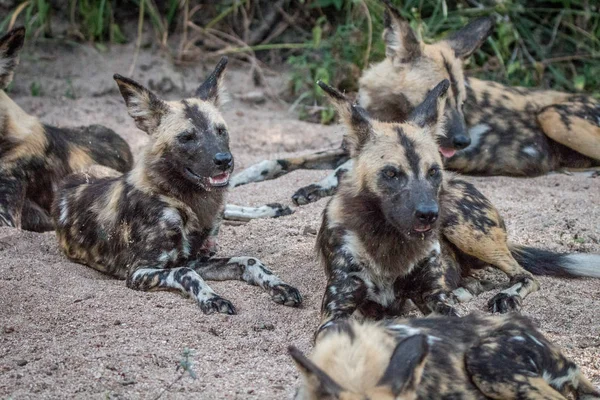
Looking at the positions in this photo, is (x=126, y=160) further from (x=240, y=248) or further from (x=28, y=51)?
(x=28, y=51)

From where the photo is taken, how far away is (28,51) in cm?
779

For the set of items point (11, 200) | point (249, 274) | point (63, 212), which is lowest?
point (11, 200)

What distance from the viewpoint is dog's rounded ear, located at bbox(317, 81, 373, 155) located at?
389 cm

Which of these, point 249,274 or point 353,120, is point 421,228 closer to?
point 353,120

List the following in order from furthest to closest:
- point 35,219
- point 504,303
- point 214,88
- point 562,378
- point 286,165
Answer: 1. point 286,165
2. point 35,219
3. point 214,88
4. point 504,303
5. point 562,378

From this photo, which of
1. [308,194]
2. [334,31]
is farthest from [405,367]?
[334,31]

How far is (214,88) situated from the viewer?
4805 mm

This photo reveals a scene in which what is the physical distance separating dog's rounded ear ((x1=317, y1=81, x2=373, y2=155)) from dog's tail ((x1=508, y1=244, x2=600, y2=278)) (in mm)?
1007

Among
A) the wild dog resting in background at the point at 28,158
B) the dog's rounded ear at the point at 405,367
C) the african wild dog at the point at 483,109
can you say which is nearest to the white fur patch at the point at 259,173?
the african wild dog at the point at 483,109

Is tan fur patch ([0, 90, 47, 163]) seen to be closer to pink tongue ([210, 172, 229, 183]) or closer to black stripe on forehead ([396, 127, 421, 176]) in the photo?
pink tongue ([210, 172, 229, 183])

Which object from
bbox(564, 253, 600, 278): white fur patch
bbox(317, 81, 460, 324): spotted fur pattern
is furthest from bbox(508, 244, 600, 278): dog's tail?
bbox(317, 81, 460, 324): spotted fur pattern

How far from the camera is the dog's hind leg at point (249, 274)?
4.03m

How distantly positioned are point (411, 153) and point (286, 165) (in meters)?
2.46

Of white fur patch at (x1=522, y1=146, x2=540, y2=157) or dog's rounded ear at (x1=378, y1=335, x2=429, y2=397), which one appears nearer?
dog's rounded ear at (x1=378, y1=335, x2=429, y2=397)
